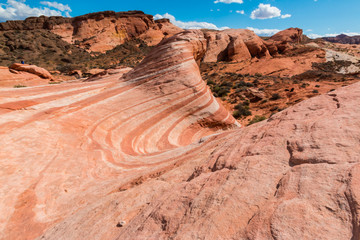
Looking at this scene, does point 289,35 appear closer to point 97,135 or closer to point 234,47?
point 234,47

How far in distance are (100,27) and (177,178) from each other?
7386 centimetres

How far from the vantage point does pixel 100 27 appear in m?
63.9

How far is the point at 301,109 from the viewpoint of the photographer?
408cm

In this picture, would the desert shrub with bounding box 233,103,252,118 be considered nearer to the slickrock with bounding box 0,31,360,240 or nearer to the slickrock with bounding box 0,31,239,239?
the slickrock with bounding box 0,31,239,239

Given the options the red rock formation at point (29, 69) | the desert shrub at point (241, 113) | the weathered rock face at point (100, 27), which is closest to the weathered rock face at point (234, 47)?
the weathered rock face at point (100, 27)

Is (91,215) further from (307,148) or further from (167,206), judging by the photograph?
(307,148)

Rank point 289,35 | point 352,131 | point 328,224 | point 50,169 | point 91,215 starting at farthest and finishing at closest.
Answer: point 289,35
point 50,169
point 91,215
point 352,131
point 328,224

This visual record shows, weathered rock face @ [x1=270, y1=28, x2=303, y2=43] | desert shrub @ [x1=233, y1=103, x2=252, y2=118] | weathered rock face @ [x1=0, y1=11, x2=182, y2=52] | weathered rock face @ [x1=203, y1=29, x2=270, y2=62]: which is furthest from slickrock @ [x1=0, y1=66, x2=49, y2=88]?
weathered rock face @ [x1=270, y1=28, x2=303, y2=43]

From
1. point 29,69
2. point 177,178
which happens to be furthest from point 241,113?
point 29,69

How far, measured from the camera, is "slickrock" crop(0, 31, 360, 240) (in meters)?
1.98

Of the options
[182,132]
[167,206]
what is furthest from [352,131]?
[182,132]

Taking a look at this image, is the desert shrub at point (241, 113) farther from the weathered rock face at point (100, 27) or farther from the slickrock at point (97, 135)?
the weathered rock face at point (100, 27)

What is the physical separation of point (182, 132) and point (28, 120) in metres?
6.43

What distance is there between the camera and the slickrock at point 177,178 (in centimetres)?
198
